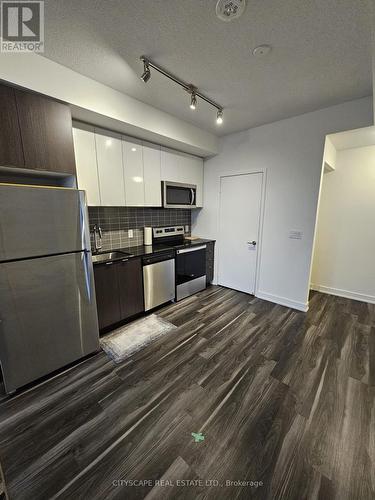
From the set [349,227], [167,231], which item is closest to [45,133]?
[167,231]

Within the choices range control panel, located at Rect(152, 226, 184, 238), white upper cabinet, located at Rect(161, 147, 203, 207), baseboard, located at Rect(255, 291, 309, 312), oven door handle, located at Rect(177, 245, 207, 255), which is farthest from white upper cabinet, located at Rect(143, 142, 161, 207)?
baseboard, located at Rect(255, 291, 309, 312)

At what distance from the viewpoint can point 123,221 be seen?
3.04 meters

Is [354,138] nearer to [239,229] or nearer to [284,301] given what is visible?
[239,229]

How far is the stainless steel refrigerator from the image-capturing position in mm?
1538

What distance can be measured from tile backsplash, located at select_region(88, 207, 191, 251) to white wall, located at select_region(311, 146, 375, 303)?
298 cm

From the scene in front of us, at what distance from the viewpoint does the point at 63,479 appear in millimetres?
1156

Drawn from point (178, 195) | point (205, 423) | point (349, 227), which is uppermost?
point (178, 195)

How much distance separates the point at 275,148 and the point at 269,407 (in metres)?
3.21

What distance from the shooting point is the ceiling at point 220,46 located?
127 cm

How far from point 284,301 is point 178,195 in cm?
251

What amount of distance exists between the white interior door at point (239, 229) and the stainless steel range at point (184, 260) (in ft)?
1.60

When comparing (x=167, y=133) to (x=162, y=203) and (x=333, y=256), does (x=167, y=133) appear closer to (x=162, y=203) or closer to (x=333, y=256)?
(x=162, y=203)

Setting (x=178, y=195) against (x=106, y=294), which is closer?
(x=106, y=294)

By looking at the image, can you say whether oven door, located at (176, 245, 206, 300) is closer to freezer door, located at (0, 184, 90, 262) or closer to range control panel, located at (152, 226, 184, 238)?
range control panel, located at (152, 226, 184, 238)
